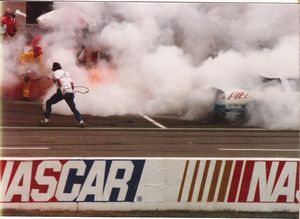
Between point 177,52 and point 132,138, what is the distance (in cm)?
141

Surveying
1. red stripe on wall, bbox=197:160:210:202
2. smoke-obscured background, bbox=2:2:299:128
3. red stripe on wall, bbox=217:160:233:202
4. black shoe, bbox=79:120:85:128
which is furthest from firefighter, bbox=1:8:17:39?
red stripe on wall, bbox=217:160:233:202

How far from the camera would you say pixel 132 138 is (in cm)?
796

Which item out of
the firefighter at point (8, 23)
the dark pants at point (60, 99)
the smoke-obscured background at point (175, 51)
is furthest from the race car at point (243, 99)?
the firefighter at point (8, 23)

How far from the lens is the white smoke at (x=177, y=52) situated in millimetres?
7832

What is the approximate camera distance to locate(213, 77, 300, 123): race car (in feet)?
26.2

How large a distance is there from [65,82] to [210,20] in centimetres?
228

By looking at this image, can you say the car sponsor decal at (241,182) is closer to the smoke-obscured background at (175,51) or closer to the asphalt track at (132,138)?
the asphalt track at (132,138)

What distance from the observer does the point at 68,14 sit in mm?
7750

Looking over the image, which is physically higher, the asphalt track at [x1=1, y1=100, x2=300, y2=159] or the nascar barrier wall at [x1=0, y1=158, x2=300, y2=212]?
the asphalt track at [x1=1, y1=100, x2=300, y2=159]

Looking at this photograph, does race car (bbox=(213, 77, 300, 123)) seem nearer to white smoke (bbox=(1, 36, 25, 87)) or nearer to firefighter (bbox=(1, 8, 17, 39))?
white smoke (bbox=(1, 36, 25, 87))

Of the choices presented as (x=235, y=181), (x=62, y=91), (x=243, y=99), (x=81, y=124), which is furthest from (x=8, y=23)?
(x=235, y=181)

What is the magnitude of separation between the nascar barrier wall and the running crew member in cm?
72

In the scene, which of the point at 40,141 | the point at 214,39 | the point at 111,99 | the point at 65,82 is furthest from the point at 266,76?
the point at 40,141

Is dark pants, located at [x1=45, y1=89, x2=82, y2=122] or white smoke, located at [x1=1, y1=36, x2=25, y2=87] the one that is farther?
dark pants, located at [x1=45, y1=89, x2=82, y2=122]
